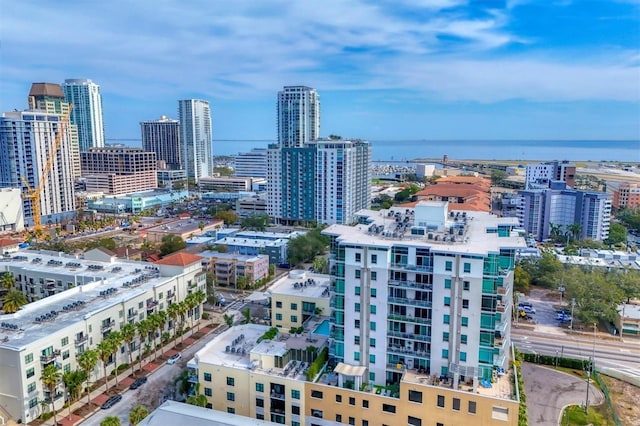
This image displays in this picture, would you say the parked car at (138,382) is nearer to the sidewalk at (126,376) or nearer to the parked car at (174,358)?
the sidewalk at (126,376)

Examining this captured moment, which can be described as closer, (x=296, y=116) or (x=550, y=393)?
(x=550, y=393)

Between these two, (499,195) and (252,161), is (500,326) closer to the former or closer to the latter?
(499,195)

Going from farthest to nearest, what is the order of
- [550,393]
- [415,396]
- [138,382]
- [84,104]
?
[84,104]
[138,382]
[550,393]
[415,396]

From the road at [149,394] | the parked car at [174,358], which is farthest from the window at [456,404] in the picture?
the parked car at [174,358]

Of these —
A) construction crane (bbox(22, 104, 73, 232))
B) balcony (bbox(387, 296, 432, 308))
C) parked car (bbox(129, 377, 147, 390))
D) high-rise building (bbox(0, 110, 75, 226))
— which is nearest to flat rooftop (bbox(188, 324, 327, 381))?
balcony (bbox(387, 296, 432, 308))

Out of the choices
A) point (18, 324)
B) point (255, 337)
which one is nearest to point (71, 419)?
point (18, 324)

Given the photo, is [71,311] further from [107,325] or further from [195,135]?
[195,135]

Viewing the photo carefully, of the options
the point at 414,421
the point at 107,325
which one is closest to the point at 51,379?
the point at 107,325
